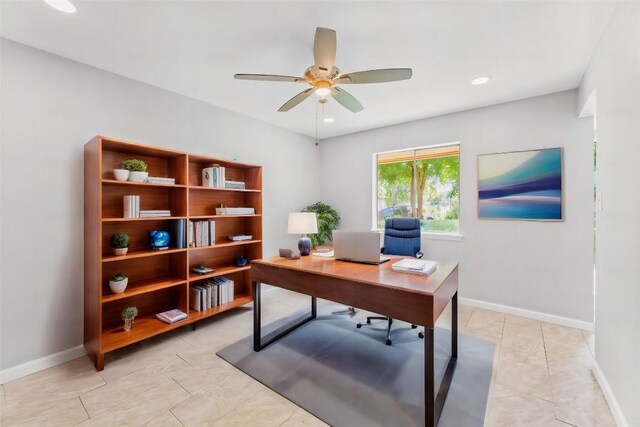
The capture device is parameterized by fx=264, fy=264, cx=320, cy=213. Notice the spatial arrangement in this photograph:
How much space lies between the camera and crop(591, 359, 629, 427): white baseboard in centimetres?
150

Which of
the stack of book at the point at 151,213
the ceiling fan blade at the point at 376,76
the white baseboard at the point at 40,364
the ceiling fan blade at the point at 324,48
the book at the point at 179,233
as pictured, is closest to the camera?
the ceiling fan blade at the point at 324,48

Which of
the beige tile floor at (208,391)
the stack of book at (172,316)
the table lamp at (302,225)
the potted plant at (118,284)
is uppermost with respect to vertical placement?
the table lamp at (302,225)

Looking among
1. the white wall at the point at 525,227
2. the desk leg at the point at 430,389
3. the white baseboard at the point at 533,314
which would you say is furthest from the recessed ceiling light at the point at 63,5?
the white baseboard at the point at 533,314

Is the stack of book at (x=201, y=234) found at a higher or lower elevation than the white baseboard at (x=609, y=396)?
higher

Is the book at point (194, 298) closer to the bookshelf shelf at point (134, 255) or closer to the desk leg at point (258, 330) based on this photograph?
the bookshelf shelf at point (134, 255)

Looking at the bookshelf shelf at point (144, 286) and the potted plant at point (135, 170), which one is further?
Answer: the potted plant at point (135, 170)

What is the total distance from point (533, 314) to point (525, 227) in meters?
0.99

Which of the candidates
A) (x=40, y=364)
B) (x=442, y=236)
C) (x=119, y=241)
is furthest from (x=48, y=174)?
(x=442, y=236)

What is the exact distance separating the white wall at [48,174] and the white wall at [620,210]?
3701 mm

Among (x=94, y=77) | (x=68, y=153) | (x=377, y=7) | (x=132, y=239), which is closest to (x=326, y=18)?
(x=377, y=7)

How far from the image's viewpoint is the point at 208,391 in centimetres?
186

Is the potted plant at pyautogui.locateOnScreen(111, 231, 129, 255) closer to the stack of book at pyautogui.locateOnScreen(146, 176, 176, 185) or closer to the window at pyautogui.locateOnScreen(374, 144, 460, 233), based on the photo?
the stack of book at pyautogui.locateOnScreen(146, 176, 176, 185)

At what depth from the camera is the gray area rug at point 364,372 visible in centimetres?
166

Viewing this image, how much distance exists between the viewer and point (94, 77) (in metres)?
2.38
